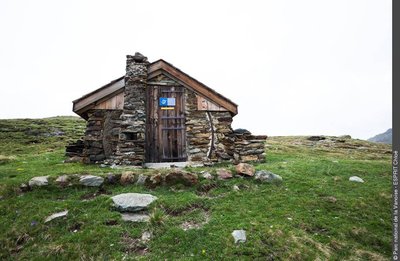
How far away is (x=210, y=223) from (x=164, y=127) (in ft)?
24.0

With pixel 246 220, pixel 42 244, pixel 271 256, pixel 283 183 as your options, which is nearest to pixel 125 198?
pixel 42 244

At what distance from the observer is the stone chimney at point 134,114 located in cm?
1167

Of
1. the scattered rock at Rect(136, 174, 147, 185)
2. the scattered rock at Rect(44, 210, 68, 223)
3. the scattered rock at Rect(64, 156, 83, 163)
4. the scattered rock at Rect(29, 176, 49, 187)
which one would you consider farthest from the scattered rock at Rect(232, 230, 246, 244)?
the scattered rock at Rect(64, 156, 83, 163)

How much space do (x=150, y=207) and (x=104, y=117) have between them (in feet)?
22.9

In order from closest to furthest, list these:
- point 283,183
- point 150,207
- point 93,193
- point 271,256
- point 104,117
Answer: point 271,256 → point 150,207 → point 93,193 → point 283,183 → point 104,117

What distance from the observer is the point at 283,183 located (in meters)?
9.09

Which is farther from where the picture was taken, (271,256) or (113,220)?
(113,220)

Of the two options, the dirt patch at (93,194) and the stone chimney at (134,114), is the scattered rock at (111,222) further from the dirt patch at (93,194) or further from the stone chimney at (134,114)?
the stone chimney at (134,114)

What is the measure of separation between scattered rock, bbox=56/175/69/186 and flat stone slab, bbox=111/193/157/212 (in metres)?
2.06

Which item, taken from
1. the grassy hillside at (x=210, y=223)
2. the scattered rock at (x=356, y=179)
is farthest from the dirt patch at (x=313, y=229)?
the scattered rock at (x=356, y=179)

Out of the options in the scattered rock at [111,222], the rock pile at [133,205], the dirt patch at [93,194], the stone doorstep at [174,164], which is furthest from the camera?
the stone doorstep at [174,164]

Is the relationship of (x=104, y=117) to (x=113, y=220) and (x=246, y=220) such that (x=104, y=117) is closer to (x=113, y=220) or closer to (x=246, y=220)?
(x=113, y=220)

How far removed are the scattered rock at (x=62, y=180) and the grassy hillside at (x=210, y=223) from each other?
23cm

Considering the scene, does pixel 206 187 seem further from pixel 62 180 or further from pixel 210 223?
pixel 62 180
